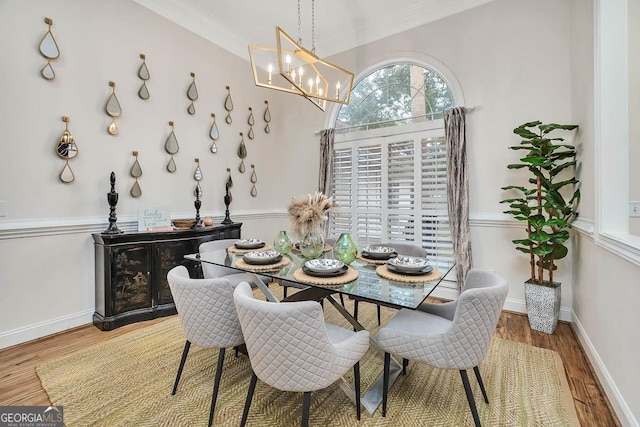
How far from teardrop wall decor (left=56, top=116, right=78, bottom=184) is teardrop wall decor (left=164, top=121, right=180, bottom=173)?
900mm

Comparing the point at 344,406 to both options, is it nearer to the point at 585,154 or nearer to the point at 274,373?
the point at 274,373

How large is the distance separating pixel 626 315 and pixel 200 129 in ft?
14.3

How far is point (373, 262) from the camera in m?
2.16

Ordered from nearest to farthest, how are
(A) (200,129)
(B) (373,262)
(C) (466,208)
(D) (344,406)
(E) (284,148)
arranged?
1. (D) (344,406)
2. (B) (373,262)
3. (C) (466,208)
4. (A) (200,129)
5. (E) (284,148)

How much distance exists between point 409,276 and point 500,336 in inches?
62.6

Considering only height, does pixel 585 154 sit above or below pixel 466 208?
above

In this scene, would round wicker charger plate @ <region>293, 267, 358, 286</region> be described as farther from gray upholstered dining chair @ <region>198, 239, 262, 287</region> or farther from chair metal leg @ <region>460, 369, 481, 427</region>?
gray upholstered dining chair @ <region>198, 239, 262, 287</region>

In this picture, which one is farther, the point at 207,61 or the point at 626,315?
the point at 207,61

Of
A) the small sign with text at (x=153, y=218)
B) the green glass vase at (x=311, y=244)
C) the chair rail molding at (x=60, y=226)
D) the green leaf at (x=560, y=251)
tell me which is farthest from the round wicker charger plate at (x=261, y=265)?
the green leaf at (x=560, y=251)

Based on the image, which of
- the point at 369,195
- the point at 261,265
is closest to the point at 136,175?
the point at 261,265

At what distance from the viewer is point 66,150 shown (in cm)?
273

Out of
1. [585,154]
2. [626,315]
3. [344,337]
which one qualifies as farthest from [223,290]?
[585,154]

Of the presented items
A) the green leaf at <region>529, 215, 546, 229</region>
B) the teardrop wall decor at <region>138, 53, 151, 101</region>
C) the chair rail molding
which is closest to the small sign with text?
the chair rail molding

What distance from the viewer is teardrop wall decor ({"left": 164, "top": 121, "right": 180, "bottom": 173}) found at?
3.52m
